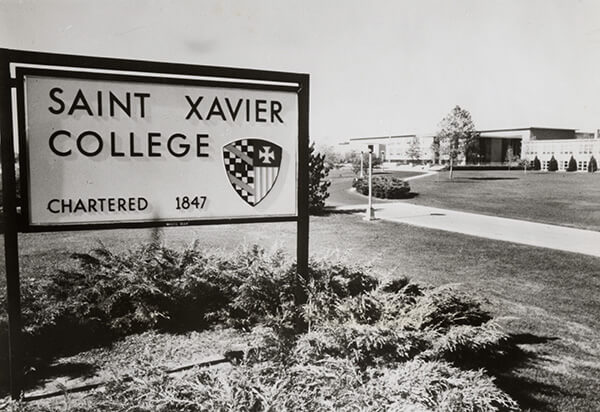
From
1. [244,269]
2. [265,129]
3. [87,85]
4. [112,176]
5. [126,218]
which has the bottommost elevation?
[244,269]

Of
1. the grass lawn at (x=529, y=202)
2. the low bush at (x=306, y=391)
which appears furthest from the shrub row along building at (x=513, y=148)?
the low bush at (x=306, y=391)

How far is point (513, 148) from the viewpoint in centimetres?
6962

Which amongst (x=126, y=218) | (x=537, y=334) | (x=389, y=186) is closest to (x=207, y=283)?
(x=126, y=218)

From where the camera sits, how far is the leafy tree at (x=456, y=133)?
126 ft

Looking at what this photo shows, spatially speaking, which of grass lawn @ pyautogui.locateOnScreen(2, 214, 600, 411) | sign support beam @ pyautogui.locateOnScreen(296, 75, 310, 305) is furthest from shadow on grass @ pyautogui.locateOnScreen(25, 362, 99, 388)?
sign support beam @ pyautogui.locateOnScreen(296, 75, 310, 305)

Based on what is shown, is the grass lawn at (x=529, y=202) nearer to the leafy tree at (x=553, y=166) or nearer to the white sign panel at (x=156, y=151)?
the white sign panel at (x=156, y=151)

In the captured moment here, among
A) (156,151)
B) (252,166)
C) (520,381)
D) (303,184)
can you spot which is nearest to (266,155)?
(252,166)

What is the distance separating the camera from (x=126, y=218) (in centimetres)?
312

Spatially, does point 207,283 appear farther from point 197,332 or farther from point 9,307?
point 9,307

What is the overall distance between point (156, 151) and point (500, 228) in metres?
11.3

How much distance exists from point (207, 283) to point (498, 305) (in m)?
3.58

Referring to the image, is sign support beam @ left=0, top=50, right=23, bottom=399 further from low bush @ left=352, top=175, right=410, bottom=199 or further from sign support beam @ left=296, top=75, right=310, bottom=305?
low bush @ left=352, top=175, right=410, bottom=199

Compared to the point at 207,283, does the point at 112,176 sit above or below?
above

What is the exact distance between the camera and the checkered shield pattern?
3340 mm
